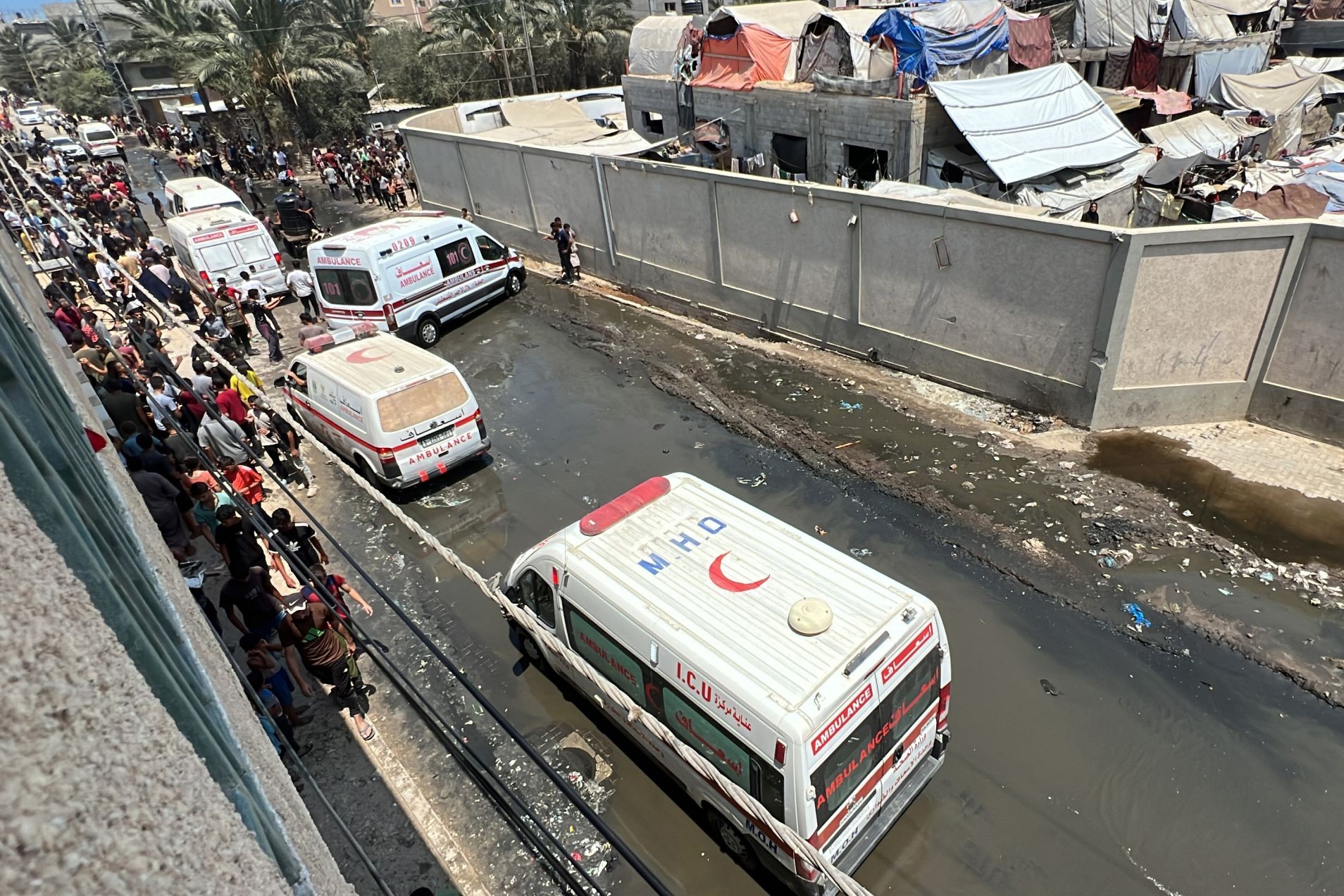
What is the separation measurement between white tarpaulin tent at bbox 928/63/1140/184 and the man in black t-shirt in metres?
17.1

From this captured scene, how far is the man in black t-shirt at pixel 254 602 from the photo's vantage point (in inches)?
288

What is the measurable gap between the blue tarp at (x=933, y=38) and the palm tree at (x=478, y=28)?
24785 millimetres

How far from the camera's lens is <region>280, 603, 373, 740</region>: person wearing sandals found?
698 centimetres

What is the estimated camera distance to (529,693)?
7.83m

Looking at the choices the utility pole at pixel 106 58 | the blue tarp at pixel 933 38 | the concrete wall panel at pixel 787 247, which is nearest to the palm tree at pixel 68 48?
the utility pole at pixel 106 58

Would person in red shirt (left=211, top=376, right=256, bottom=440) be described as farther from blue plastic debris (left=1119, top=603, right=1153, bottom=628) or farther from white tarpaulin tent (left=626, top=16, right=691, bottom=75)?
white tarpaulin tent (left=626, top=16, right=691, bottom=75)

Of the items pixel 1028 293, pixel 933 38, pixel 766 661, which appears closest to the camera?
pixel 766 661

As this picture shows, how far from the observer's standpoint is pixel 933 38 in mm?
19531

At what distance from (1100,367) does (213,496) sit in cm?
1215

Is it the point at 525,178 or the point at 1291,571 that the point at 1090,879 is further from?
the point at 525,178

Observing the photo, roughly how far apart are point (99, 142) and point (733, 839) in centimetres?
4966

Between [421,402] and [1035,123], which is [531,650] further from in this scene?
[1035,123]

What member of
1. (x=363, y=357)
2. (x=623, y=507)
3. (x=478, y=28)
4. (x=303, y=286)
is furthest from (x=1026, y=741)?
(x=478, y=28)

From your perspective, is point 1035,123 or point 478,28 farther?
point 478,28
